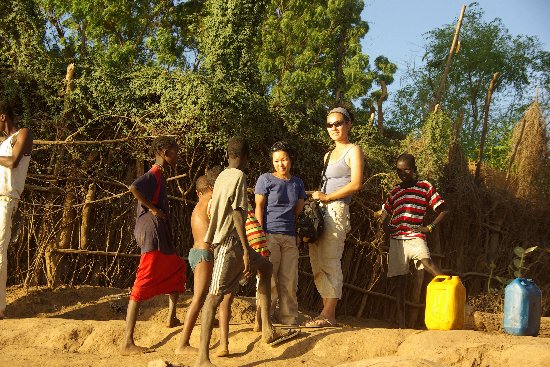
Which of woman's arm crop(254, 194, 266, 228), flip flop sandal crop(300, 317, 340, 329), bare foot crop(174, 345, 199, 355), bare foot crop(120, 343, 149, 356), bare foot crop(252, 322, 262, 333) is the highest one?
woman's arm crop(254, 194, 266, 228)

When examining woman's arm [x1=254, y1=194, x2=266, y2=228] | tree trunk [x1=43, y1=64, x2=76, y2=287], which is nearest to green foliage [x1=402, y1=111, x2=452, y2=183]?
woman's arm [x1=254, y1=194, x2=266, y2=228]

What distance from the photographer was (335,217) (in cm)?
653

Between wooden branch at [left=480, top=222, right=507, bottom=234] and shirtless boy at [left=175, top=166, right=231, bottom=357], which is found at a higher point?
wooden branch at [left=480, top=222, right=507, bottom=234]

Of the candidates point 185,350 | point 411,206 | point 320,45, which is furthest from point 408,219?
point 320,45

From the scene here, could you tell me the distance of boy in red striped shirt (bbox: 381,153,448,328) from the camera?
736 centimetres

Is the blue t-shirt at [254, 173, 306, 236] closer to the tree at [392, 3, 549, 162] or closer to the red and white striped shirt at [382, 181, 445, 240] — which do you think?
the red and white striped shirt at [382, 181, 445, 240]

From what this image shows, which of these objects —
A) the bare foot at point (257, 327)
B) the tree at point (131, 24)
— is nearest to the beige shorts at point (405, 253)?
the bare foot at point (257, 327)

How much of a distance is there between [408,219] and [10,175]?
12.1ft

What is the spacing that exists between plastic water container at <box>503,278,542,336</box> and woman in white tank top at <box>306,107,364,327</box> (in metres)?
1.39

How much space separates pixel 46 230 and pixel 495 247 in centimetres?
667

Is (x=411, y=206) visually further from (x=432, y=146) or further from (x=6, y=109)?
(x=6, y=109)

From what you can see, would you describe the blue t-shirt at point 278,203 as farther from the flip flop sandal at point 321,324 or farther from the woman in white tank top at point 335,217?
the flip flop sandal at point 321,324

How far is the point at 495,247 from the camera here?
11586 millimetres

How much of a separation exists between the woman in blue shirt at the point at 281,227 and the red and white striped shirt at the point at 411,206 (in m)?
1.29
